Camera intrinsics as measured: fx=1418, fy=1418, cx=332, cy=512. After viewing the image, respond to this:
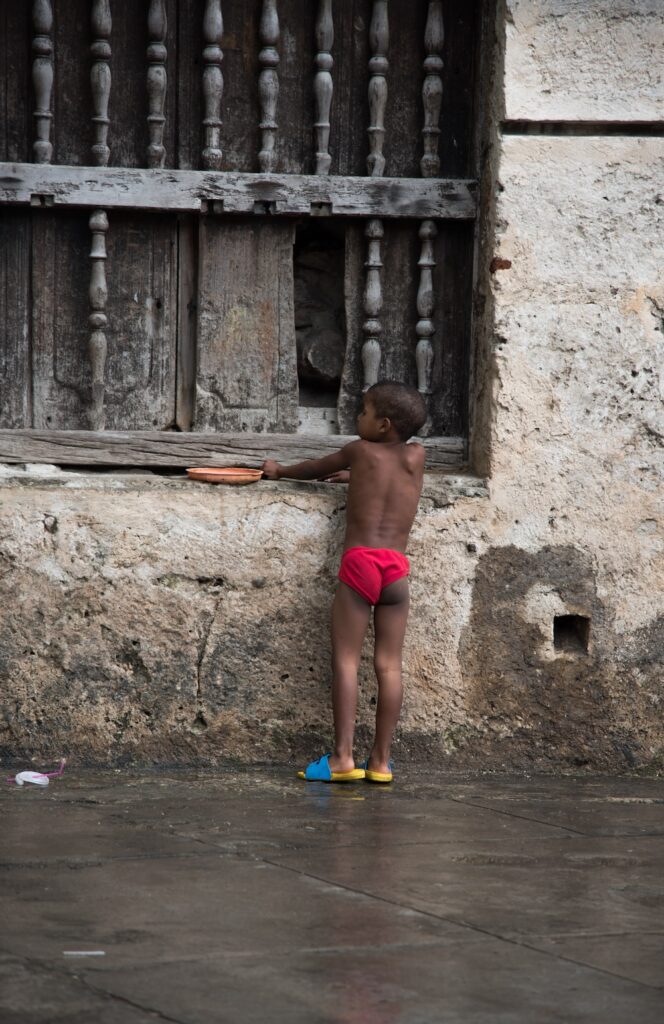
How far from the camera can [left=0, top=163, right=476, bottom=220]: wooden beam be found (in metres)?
5.23

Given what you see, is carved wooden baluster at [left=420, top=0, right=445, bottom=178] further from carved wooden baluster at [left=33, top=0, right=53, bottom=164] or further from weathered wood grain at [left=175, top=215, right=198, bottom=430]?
carved wooden baluster at [left=33, top=0, right=53, bottom=164]

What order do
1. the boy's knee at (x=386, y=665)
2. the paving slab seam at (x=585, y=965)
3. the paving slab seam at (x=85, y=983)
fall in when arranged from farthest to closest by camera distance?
1. the boy's knee at (x=386, y=665)
2. the paving slab seam at (x=585, y=965)
3. the paving slab seam at (x=85, y=983)

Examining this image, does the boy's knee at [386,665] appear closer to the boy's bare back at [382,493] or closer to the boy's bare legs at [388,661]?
the boy's bare legs at [388,661]

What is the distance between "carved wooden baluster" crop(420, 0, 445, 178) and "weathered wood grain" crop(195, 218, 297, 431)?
600 millimetres

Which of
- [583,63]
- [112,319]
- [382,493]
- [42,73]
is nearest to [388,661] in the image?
[382,493]

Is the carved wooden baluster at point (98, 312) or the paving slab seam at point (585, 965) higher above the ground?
the carved wooden baluster at point (98, 312)

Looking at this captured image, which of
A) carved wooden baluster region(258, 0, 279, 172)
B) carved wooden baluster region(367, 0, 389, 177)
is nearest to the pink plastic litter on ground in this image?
carved wooden baluster region(258, 0, 279, 172)

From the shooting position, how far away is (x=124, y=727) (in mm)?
5074

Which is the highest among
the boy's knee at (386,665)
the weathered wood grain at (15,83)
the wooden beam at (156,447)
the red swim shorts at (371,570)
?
the weathered wood grain at (15,83)

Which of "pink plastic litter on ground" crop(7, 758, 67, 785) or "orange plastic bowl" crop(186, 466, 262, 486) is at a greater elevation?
"orange plastic bowl" crop(186, 466, 262, 486)

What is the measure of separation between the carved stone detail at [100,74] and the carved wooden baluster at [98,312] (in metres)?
0.24

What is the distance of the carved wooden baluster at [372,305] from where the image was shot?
5.39 m

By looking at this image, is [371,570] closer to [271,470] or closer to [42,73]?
[271,470]

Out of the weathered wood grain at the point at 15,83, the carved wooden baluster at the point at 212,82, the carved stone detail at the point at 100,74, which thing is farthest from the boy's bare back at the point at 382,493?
the weathered wood grain at the point at 15,83
